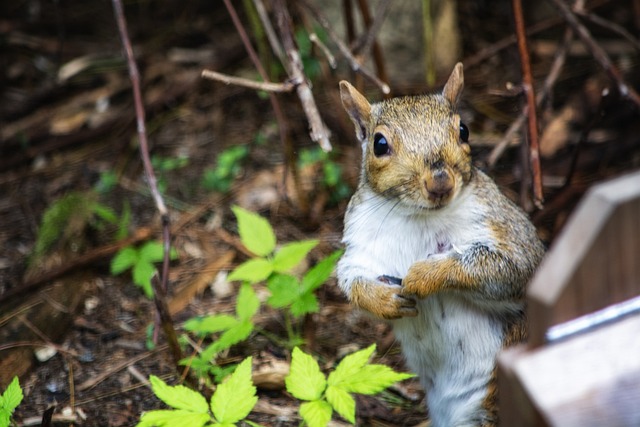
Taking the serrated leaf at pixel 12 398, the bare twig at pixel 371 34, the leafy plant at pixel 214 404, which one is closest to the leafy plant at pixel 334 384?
the leafy plant at pixel 214 404

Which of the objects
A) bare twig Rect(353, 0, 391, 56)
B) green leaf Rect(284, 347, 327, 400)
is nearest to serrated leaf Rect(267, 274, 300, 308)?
green leaf Rect(284, 347, 327, 400)

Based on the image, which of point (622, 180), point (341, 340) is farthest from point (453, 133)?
point (341, 340)

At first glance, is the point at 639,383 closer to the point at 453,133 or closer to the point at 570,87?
the point at 453,133

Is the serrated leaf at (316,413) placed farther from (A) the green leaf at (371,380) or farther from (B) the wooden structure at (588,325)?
(B) the wooden structure at (588,325)

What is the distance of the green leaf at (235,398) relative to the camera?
175cm

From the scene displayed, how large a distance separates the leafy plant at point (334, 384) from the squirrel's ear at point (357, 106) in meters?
0.68

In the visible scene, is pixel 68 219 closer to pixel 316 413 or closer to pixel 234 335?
pixel 234 335

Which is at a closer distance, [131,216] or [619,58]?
[131,216]

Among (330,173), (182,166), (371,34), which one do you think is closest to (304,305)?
(371,34)

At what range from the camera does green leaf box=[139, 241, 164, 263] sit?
291 centimetres

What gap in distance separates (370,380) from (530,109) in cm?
110

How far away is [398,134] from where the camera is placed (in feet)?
A: 6.37

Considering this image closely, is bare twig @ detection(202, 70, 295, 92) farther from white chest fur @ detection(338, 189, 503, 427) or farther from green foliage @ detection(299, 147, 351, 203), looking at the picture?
green foliage @ detection(299, 147, 351, 203)

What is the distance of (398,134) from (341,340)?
3.48 ft
